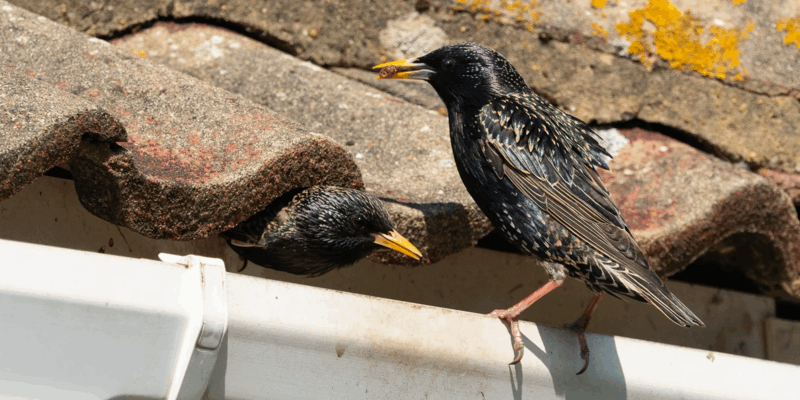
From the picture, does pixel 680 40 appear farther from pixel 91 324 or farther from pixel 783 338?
pixel 91 324

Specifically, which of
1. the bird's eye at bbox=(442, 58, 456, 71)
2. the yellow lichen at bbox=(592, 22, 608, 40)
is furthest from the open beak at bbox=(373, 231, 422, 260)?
the yellow lichen at bbox=(592, 22, 608, 40)

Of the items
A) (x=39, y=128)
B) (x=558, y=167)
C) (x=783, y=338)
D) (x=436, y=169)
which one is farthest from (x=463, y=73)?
(x=783, y=338)

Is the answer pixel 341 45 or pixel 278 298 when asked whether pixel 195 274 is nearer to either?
pixel 278 298

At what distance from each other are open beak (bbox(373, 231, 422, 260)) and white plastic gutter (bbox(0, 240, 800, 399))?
399 mm

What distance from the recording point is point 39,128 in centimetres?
178

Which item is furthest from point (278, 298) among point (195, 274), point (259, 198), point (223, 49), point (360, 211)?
point (223, 49)

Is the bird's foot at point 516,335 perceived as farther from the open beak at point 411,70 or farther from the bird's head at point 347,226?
the open beak at point 411,70

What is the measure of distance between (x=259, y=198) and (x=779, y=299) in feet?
10.3

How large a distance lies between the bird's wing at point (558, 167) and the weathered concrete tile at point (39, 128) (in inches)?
52.9

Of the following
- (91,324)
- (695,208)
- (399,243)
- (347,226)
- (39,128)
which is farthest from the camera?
(695,208)

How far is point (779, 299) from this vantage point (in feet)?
13.9

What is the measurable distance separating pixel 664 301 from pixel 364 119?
128cm

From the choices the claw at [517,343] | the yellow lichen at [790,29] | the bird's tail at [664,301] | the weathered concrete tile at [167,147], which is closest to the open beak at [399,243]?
the weathered concrete tile at [167,147]

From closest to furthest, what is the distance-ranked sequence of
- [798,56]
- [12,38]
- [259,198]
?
[259,198], [12,38], [798,56]
